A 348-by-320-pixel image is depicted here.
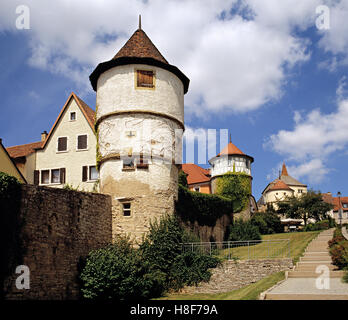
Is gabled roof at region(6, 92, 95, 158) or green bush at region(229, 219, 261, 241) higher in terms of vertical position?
gabled roof at region(6, 92, 95, 158)

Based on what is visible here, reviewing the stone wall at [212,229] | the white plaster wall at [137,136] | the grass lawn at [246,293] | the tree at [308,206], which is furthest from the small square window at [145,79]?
the tree at [308,206]

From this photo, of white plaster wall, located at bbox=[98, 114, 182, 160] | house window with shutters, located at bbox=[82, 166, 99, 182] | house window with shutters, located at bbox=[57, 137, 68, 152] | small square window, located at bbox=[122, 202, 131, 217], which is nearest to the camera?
small square window, located at bbox=[122, 202, 131, 217]

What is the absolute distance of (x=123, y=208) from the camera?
79.5 ft

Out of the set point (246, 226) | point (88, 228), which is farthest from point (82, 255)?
point (246, 226)

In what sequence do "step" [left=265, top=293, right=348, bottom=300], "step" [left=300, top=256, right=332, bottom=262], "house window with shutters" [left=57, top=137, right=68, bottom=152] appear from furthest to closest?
"house window with shutters" [left=57, top=137, right=68, bottom=152] → "step" [left=300, top=256, right=332, bottom=262] → "step" [left=265, top=293, right=348, bottom=300]

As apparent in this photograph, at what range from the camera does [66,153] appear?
36.1 meters

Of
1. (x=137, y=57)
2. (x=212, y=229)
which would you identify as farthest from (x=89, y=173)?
(x=137, y=57)

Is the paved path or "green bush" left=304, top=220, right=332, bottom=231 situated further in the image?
"green bush" left=304, top=220, right=332, bottom=231

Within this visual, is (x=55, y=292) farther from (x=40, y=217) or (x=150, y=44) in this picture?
(x=150, y=44)

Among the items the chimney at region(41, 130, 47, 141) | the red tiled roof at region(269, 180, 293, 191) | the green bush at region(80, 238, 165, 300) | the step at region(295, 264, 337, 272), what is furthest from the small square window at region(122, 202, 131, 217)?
the red tiled roof at region(269, 180, 293, 191)

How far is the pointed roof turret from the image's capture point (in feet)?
84.2

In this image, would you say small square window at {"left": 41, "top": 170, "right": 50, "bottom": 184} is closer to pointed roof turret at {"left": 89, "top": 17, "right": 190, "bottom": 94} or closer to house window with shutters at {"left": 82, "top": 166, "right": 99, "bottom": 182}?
house window with shutters at {"left": 82, "top": 166, "right": 99, "bottom": 182}

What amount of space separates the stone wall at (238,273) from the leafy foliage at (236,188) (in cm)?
2046
